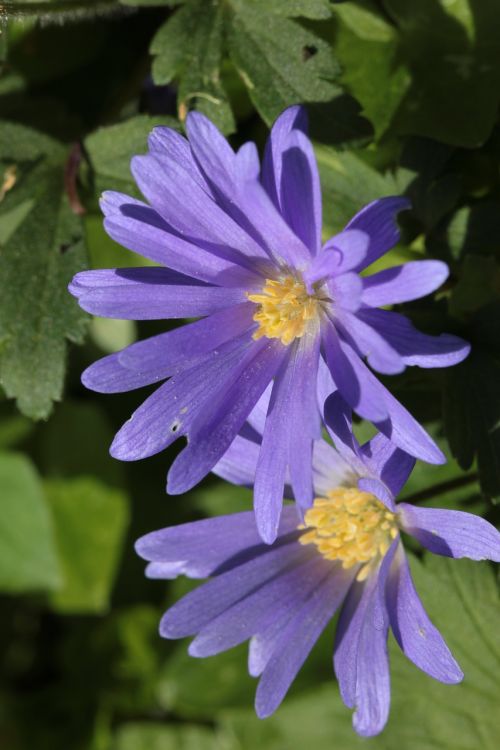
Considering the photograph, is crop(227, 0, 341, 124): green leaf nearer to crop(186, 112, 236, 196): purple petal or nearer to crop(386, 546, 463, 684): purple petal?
crop(186, 112, 236, 196): purple petal

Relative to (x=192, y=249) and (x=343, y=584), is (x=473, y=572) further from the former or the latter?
(x=192, y=249)

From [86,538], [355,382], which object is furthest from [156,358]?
[86,538]

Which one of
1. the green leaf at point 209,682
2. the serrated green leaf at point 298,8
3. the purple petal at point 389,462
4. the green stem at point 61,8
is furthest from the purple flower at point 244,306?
the green leaf at point 209,682

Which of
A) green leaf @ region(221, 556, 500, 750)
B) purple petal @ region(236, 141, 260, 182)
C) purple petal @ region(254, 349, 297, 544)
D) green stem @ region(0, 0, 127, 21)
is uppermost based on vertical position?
green stem @ region(0, 0, 127, 21)

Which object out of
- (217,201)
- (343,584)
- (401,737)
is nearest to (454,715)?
(401,737)

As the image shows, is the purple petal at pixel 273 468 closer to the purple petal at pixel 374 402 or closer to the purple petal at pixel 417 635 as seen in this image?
the purple petal at pixel 374 402

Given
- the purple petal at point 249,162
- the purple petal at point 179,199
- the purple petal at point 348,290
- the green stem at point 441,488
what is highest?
the purple petal at point 249,162

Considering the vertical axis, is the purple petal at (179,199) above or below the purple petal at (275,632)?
above

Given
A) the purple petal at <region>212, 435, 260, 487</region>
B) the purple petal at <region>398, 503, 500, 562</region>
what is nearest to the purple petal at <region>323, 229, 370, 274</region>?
the purple petal at <region>398, 503, 500, 562</region>
